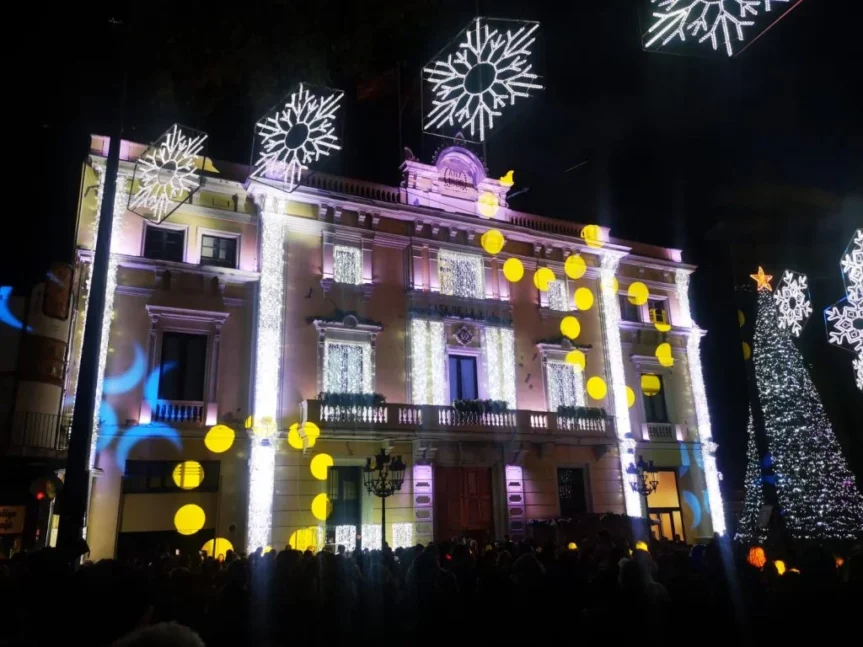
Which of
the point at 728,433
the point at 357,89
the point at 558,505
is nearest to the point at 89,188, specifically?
the point at 357,89

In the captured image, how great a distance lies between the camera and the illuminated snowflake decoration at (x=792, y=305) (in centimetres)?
1953

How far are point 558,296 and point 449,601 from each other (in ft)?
65.6

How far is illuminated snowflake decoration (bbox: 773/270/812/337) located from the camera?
19.5m

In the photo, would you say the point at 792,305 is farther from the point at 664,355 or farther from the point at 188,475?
the point at 188,475

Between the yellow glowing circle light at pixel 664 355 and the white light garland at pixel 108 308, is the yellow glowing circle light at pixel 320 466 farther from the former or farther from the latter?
the yellow glowing circle light at pixel 664 355

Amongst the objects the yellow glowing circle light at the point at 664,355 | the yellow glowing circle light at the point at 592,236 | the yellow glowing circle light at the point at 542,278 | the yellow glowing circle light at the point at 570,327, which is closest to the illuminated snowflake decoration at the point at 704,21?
the yellow glowing circle light at the point at 542,278

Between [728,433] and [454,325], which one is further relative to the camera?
[728,433]

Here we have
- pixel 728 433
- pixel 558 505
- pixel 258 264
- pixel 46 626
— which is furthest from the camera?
pixel 728 433

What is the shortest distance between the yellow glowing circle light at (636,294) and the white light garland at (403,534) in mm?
14446

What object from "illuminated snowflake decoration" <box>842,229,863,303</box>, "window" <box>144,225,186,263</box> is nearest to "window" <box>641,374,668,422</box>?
"illuminated snowflake decoration" <box>842,229,863,303</box>

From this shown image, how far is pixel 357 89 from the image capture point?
19.4 metres

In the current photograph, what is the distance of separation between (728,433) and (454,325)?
54.9 ft

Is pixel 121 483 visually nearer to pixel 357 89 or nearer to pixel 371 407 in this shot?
pixel 371 407

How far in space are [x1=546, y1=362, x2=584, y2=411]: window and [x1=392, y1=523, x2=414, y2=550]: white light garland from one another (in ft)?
24.4
